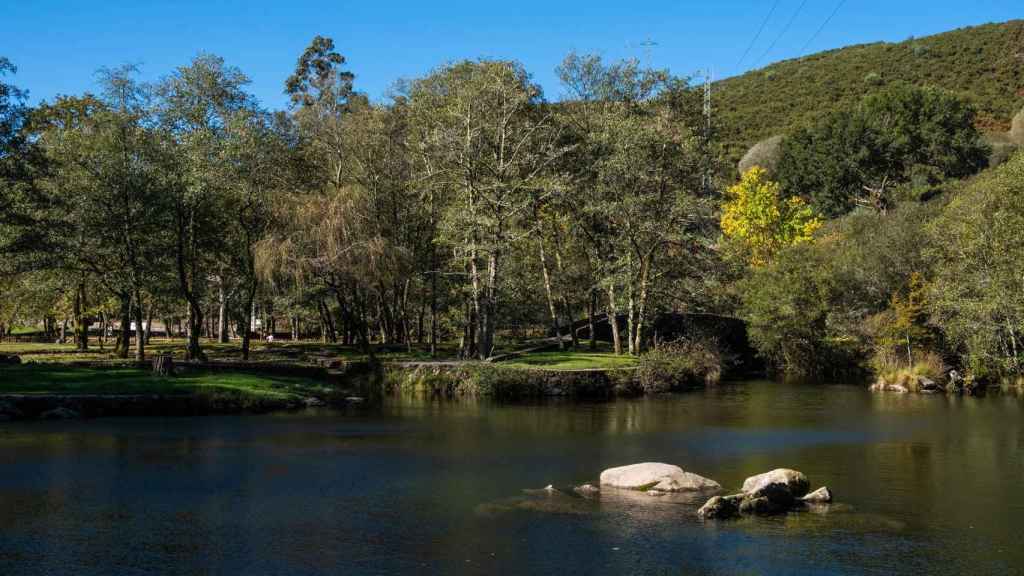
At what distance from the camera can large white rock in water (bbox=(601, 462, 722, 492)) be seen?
970 inches

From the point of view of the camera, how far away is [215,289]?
65.7 meters

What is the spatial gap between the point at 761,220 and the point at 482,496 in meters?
66.6

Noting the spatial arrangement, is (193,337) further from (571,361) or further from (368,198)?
(571,361)

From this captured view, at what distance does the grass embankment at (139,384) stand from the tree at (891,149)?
75.5 meters

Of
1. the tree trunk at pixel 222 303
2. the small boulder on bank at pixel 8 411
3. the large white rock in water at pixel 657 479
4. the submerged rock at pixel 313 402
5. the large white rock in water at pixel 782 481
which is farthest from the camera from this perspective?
the tree trunk at pixel 222 303

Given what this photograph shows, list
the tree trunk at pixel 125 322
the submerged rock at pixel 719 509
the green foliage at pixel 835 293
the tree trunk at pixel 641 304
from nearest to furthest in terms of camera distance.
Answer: the submerged rock at pixel 719 509 < the tree trunk at pixel 125 322 < the green foliage at pixel 835 293 < the tree trunk at pixel 641 304

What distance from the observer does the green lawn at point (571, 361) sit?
50781 millimetres

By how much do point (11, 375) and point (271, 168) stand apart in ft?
Answer: 61.0

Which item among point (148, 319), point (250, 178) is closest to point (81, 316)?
point (148, 319)

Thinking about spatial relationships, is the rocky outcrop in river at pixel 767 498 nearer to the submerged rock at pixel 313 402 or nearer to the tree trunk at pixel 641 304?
the submerged rock at pixel 313 402

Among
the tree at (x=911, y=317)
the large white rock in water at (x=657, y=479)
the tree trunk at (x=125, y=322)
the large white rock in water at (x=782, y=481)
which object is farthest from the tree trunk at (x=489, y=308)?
the large white rock in water at (x=782, y=481)

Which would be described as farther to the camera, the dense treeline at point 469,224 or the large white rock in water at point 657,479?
the dense treeline at point 469,224

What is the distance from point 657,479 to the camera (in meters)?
24.8

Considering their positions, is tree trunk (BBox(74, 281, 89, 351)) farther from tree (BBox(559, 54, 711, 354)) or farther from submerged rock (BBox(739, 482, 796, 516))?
submerged rock (BBox(739, 482, 796, 516))
